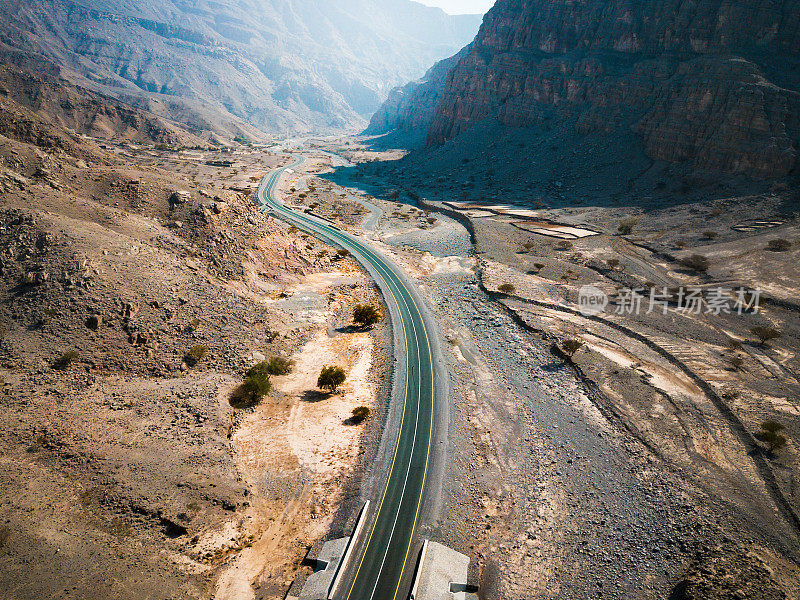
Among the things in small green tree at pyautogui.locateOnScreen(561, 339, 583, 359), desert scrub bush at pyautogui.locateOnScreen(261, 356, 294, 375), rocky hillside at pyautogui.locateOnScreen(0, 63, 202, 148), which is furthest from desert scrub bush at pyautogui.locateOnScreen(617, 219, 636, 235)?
rocky hillside at pyautogui.locateOnScreen(0, 63, 202, 148)

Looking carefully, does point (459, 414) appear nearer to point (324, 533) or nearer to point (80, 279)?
point (324, 533)

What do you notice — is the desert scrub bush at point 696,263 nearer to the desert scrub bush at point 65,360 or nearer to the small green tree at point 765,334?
the small green tree at point 765,334

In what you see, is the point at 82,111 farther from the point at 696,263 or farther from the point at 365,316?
the point at 696,263

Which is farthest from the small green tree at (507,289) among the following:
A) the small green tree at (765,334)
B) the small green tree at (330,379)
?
the small green tree at (330,379)

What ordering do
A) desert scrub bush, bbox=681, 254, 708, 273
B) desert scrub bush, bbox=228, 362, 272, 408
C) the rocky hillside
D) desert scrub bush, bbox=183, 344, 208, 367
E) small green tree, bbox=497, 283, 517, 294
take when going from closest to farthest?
desert scrub bush, bbox=228, 362, 272, 408
desert scrub bush, bbox=183, 344, 208, 367
small green tree, bbox=497, 283, 517, 294
desert scrub bush, bbox=681, 254, 708, 273
the rocky hillside

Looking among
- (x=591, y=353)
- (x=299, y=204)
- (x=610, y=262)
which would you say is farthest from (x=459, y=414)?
(x=299, y=204)

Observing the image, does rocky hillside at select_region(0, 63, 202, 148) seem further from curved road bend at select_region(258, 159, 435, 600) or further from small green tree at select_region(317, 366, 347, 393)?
small green tree at select_region(317, 366, 347, 393)
